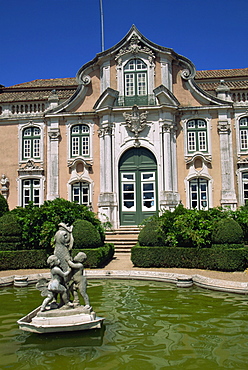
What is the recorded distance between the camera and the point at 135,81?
20984mm

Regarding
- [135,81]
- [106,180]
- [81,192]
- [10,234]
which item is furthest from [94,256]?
[135,81]

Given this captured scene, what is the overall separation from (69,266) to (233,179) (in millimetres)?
15268

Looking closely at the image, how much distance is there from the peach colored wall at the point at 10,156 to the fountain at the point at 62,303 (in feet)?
50.2

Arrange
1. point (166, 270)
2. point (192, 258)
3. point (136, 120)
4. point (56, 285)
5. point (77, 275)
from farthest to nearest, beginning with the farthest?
point (136, 120), point (192, 258), point (166, 270), point (77, 275), point (56, 285)

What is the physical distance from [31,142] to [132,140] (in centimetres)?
644

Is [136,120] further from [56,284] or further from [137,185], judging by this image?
[56,284]

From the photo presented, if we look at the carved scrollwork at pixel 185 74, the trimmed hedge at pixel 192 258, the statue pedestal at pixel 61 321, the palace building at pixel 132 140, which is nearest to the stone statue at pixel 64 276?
the statue pedestal at pixel 61 321

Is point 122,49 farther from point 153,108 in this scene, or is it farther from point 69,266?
point 69,266

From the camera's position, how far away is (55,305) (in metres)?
6.74

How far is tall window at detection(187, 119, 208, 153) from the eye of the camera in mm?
20594

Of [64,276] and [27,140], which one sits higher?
[27,140]

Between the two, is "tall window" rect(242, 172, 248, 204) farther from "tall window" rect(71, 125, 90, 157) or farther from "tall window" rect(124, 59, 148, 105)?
"tall window" rect(71, 125, 90, 157)

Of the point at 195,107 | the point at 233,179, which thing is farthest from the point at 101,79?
the point at 233,179

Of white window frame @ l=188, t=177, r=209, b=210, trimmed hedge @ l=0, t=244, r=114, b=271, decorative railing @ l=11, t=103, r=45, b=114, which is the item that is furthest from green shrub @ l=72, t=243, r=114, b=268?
decorative railing @ l=11, t=103, r=45, b=114
